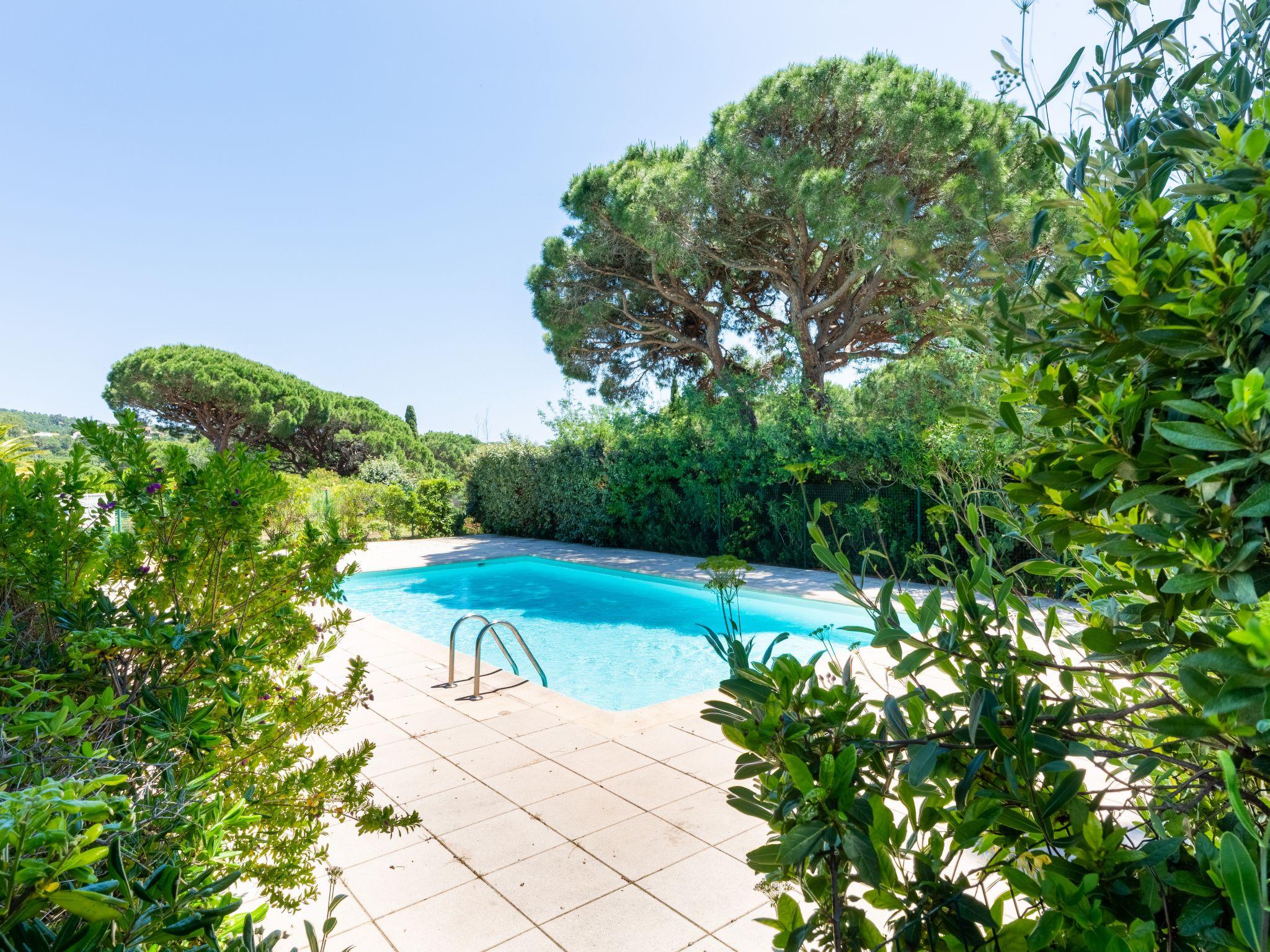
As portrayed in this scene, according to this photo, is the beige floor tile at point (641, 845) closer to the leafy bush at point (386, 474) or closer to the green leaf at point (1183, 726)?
the green leaf at point (1183, 726)

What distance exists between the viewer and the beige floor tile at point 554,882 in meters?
2.77

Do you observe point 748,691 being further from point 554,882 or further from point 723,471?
point 723,471

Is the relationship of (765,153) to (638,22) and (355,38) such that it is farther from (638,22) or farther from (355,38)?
(355,38)

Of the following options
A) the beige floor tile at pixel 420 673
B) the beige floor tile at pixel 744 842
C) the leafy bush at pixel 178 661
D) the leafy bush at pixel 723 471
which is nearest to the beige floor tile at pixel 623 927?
the beige floor tile at pixel 744 842

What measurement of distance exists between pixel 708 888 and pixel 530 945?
30.2 inches

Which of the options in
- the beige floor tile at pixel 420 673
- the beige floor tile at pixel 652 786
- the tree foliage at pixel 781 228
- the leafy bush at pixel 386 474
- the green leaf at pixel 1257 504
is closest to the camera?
the green leaf at pixel 1257 504

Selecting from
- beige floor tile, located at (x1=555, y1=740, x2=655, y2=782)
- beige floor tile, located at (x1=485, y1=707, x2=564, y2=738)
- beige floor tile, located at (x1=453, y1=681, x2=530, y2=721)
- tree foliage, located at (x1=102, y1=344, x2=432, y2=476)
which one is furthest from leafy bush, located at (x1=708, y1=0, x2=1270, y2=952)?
tree foliage, located at (x1=102, y1=344, x2=432, y2=476)

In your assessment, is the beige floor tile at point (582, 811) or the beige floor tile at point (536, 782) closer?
the beige floor tile at point (582, 811)

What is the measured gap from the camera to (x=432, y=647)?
22.6ft

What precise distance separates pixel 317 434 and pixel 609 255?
70.6ft

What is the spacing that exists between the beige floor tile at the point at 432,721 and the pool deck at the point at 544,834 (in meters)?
0.02

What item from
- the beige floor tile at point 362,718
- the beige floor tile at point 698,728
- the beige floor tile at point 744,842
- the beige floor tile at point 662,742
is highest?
the beige floor tile at point 698,728

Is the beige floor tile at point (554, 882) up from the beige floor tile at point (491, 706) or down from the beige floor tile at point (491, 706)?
down

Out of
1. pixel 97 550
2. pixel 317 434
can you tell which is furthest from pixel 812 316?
pixel 317 434
